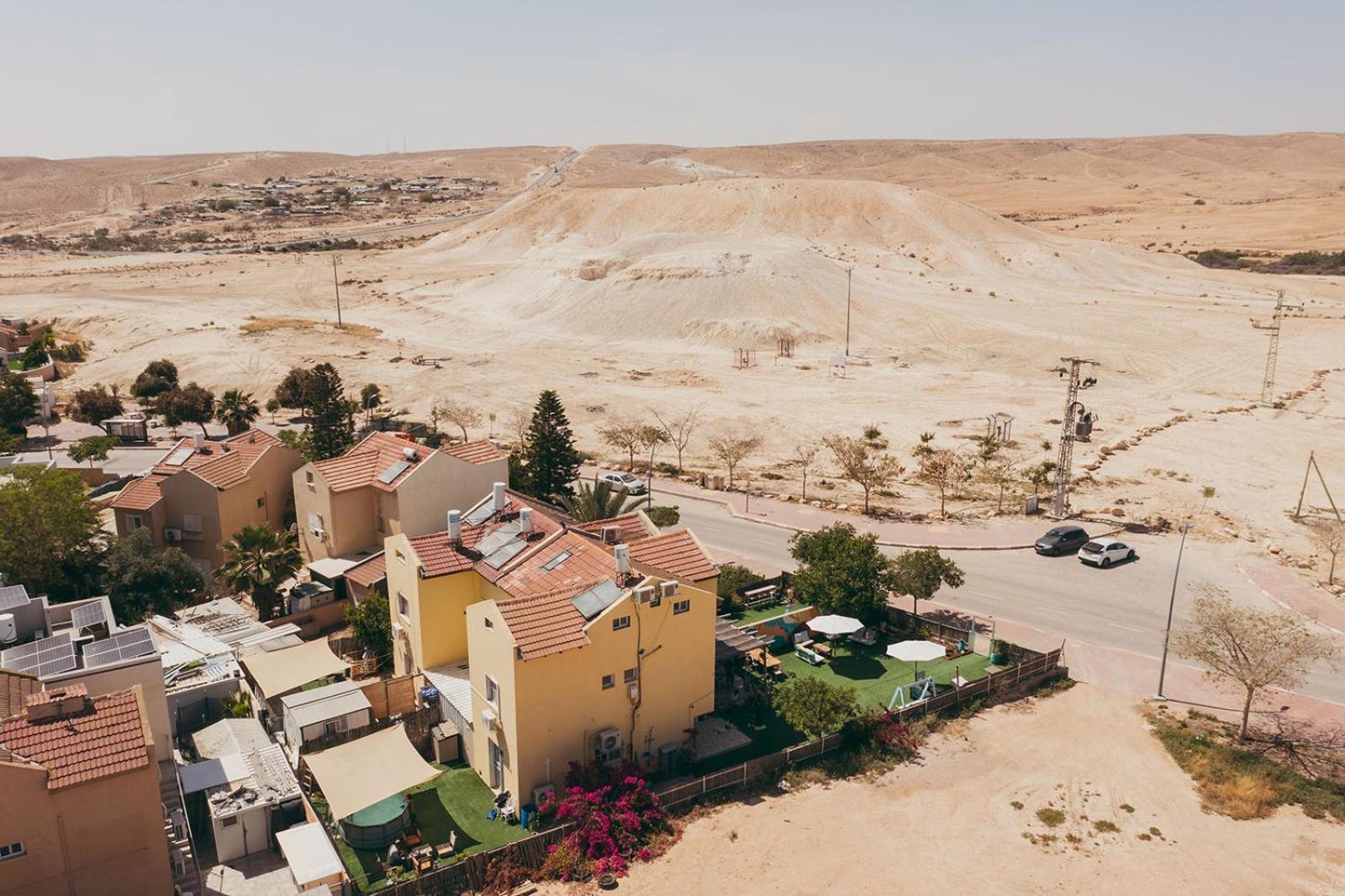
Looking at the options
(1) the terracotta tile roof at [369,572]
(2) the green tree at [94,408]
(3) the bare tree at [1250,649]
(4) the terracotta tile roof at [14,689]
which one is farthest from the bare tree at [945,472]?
(2) the green tree at [94,408]

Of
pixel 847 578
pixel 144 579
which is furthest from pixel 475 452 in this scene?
pixel 847 578

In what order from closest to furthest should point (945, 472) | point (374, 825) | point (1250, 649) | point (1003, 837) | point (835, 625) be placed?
point (374, 825), point (1003, 837), point (1250, 649), point (835, 625), point (945, 472)

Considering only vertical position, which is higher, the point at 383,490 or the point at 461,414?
the point at 383,490

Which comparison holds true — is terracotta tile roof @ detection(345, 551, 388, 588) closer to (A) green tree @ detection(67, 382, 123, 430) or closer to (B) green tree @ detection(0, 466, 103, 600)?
(B) green tree @ detection(0, 466, 103, 600)

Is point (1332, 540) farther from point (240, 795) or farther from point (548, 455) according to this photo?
point (240, 795)

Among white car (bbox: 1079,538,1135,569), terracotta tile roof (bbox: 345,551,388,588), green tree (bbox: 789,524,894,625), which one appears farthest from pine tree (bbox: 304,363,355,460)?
white car (bbox: 1079,538,1135,569)

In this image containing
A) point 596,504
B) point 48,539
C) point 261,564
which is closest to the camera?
point 261,564

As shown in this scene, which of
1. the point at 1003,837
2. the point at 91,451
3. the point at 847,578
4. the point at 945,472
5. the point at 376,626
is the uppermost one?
the point at 847,578

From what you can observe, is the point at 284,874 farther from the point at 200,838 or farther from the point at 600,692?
the point at 600,692
